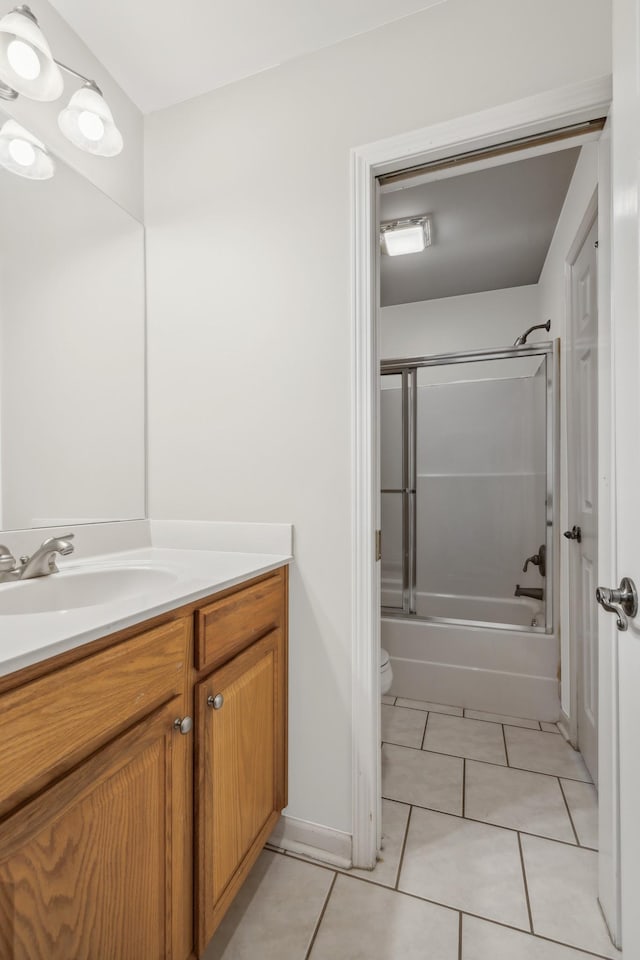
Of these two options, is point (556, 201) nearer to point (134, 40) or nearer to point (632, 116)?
point (632, 116)

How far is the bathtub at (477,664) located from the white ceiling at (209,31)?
2.29 m

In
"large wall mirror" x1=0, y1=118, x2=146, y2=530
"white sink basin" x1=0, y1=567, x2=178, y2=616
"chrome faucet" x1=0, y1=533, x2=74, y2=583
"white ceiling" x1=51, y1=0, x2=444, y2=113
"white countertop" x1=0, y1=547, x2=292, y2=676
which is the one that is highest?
"white ceiling" x1=51, y1=0, x2=444, y2=113

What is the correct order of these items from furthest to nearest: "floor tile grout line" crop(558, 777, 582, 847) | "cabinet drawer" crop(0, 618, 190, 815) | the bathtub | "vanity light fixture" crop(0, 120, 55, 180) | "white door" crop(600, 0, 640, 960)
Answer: the bathtub < "floor tile grout line" crop(558, 777, 582, 847) < "vanity light fixture" crop(0, 120, 55, 180) < "white door" crop(600, 0, 640, 960) < "cabinet drawer" crop(0, 618, 190, 815)

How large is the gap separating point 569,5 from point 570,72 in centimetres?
16

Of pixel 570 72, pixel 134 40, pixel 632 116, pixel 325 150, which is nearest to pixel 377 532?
pixel 632 116

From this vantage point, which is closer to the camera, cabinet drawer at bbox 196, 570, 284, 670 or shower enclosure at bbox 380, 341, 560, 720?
cabinet drawer at bbox 196, 570, 284, 670

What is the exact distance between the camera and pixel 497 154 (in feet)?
4.13

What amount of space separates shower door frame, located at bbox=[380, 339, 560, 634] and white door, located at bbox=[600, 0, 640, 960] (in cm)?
132

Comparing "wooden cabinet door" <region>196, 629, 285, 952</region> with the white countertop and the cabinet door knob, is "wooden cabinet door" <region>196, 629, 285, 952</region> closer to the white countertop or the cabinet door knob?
the cabinet door knob

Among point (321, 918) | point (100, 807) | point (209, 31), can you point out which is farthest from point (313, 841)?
point (209, 31)

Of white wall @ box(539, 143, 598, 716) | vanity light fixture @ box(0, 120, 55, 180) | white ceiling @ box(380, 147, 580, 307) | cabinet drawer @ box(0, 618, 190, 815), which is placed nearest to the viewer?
cabinet drawer @ box(0, 618, 190, 815)

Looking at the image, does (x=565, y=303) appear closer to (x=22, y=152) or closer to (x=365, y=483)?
(x=365, y=483)

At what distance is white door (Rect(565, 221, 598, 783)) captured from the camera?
5.27 ft

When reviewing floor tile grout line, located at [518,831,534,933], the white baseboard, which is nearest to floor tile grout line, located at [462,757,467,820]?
floor tile grout line, located at [518,831,534,933]
